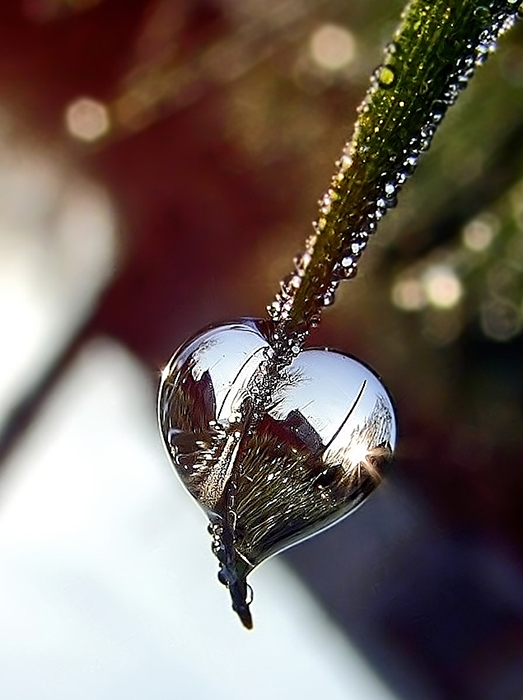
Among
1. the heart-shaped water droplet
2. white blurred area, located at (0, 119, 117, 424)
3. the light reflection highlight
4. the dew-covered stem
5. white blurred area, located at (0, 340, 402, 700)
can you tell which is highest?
the dew-covered stem

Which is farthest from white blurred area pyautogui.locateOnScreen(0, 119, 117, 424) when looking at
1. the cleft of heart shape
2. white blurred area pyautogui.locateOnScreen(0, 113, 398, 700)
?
the cleft of heart shape

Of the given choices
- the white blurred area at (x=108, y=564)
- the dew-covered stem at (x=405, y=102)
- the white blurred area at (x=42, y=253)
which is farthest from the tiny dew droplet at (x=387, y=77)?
the white blurred area at (x=42, y=253)

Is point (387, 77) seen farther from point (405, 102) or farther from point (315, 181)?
point (315, 181)

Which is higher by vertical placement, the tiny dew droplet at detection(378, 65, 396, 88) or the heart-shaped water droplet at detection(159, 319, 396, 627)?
the tiny dew droplet at detection(378, 65, 396, 88)

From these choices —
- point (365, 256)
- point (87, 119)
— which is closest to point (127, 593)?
point (365, 256)

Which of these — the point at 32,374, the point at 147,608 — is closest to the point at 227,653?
the point at 147,608

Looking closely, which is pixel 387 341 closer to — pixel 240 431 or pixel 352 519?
pixel 352 519

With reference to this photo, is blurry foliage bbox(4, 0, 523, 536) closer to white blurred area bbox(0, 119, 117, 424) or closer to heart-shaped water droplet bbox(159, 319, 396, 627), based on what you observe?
white blurred area bbox(0, 119, 117, 424)
